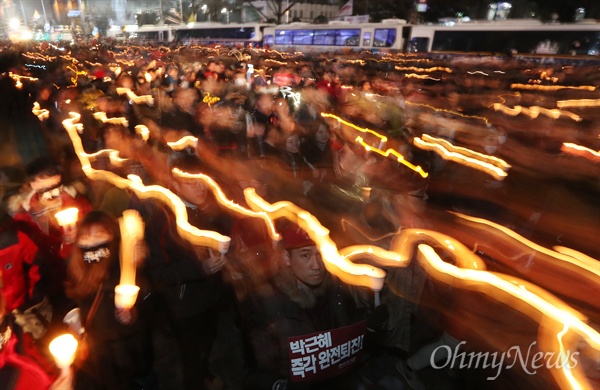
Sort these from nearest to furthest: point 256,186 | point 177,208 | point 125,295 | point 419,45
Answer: point 125,295 → point 177,208 → point 256,186 → point 419,45

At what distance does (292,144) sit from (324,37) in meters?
19.2

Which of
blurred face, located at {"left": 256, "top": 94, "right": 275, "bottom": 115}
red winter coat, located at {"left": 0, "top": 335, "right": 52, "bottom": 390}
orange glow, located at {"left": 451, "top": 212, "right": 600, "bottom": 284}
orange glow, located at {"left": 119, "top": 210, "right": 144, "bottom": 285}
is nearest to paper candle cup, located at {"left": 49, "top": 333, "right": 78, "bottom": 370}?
red winter coat, located at {"left": 0, "top": 335, "right": 52, "bottom": 390}

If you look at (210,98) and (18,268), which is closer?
(18,268)

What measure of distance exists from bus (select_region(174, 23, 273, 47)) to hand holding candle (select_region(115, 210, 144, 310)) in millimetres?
26213

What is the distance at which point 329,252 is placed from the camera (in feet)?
9.32

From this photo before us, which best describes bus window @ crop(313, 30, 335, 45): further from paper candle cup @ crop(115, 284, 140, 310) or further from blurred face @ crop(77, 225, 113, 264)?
paper candle cup @ crop(115, 284, 140, 310)

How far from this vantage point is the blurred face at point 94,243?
2816 millimetres

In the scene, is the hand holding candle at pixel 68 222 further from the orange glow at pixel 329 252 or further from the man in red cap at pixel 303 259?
the man in red cap at pixel 303 259

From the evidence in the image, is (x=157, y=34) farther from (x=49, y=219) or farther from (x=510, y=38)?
(x=49, y=219)

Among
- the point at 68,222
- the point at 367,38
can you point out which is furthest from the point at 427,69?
the point at 68,222

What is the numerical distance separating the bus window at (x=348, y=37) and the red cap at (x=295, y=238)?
1958 cm

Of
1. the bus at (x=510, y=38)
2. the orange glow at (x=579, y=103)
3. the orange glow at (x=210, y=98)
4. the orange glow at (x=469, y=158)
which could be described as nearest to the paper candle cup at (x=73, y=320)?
the orange glow at (x=469, y=158)

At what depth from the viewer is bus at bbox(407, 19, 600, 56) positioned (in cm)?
1525

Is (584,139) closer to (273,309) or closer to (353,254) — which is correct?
(353,254)
